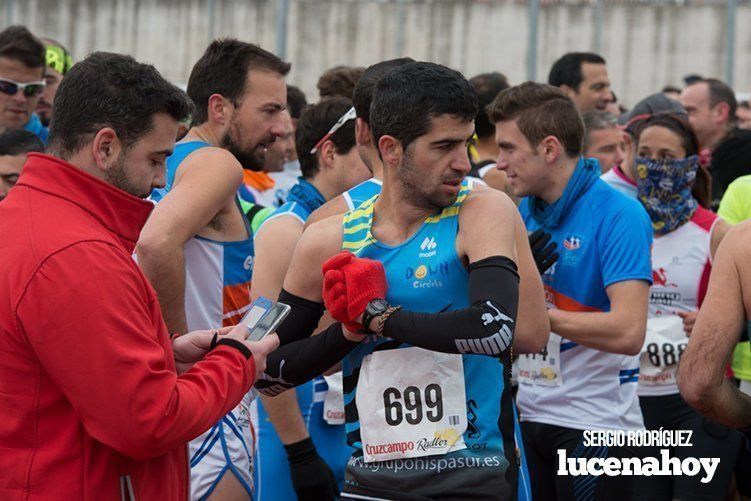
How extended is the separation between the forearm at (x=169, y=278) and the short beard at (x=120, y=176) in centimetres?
99

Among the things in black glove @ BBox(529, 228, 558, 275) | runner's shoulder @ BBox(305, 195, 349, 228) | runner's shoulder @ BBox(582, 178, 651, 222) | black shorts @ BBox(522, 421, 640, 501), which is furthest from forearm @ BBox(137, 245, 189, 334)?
runner's shoulder @ BBox(582, 178, 651, 222)

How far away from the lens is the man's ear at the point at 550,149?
17.0ft

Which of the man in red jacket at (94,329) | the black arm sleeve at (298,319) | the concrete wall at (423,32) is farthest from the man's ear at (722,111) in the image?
the concrete wall at (423,32)

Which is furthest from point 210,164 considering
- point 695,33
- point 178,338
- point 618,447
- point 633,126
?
point 695,33

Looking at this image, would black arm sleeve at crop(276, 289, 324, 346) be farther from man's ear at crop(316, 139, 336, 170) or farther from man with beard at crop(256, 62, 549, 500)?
man's ear at crop(316, 139, 336, 170)

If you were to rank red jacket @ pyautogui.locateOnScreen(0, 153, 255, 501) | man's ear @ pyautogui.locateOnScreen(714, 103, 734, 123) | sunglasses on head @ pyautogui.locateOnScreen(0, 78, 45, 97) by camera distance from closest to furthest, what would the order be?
red jacket @ pyautogui.locateOnScreen(0, 153, 255, 501) → sunglasses on head @ pyautogui.locateOnScreen(0, 78, 45, 97) → man's ear @ pyautogui.locateOnScreen(714, 103, 734, 123)

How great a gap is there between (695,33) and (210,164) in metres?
23.5

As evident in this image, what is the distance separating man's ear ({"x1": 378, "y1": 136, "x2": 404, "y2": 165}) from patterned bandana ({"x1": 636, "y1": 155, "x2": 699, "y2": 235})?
2.93m

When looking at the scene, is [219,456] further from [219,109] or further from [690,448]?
[690,448]

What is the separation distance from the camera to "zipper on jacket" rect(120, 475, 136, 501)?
2.87 m

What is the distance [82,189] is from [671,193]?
389 cm

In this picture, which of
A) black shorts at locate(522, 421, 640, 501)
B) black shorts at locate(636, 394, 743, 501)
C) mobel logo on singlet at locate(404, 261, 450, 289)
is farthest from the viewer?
black shorts at locate(636, 394, 743, 501)

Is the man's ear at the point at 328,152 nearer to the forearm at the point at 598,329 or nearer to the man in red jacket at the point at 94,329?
the forearm at the point at 598,329

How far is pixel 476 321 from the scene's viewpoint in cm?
303
